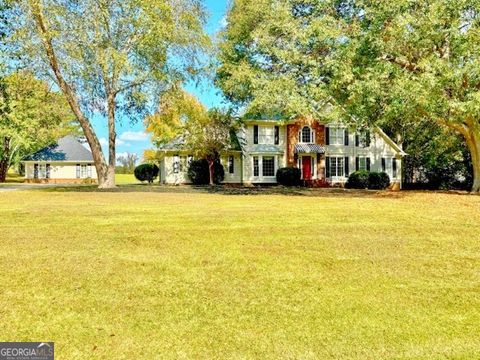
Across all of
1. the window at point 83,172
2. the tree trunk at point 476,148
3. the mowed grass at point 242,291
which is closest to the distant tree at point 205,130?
the tree trunk at point 476,148

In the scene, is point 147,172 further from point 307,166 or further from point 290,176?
point 307,166

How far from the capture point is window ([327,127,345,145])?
3850cm

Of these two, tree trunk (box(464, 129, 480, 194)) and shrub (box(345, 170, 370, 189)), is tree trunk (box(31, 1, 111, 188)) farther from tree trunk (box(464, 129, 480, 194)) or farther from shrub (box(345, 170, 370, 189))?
tree trunk (box(464, 129, 480, 194))

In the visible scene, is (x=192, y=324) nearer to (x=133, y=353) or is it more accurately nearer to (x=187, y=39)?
(x=133, y=353)

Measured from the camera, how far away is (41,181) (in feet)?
157

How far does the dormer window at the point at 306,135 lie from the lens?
38125mm

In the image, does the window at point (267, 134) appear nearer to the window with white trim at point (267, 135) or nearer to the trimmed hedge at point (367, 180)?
the window with white trim at point (267, 135)

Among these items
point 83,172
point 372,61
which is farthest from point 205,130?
point 83,172

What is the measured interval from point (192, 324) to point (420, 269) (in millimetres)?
3876

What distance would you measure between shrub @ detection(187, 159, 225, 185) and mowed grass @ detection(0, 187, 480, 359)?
2730cm

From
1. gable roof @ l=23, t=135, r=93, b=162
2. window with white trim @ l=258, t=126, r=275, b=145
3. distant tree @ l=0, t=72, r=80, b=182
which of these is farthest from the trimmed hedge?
gable roof @ l=23, t=135, r=93, b=162

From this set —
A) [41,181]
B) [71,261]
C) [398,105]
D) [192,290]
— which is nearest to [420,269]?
[192,290]

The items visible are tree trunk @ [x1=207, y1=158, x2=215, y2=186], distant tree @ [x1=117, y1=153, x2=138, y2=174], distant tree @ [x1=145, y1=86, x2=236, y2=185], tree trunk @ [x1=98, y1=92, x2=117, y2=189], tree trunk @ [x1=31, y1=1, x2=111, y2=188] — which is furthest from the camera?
distant tree @ [x1=117, y1=153, x2=138, y2=174]

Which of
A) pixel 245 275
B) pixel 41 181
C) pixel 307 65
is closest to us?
pixel 245 275
